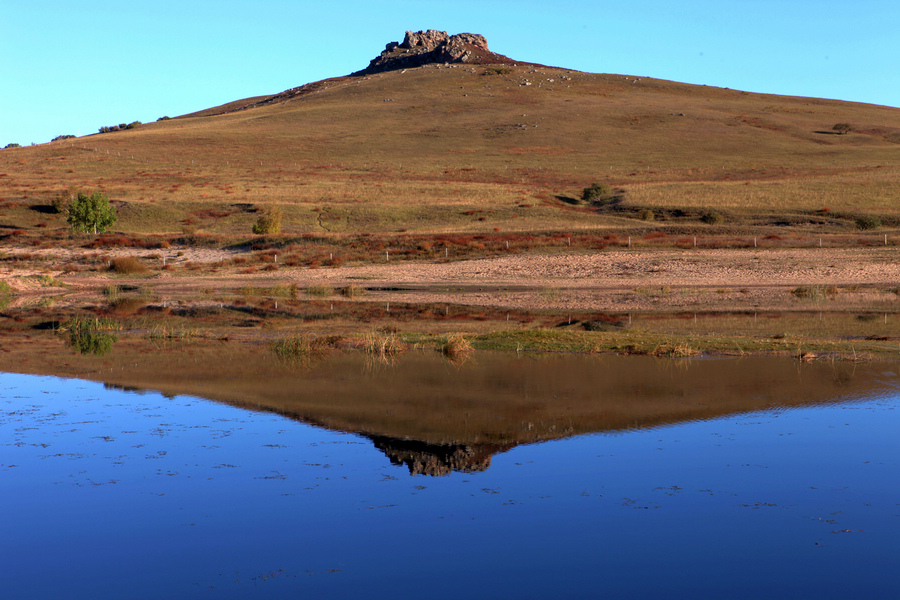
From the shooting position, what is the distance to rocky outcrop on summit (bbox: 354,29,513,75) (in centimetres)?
18038

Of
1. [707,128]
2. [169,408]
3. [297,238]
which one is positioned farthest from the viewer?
[707,128]

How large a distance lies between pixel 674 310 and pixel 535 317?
473 cm

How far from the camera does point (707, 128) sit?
11138cm

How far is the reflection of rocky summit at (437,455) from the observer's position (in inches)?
393

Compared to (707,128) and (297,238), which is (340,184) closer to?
(297,238)

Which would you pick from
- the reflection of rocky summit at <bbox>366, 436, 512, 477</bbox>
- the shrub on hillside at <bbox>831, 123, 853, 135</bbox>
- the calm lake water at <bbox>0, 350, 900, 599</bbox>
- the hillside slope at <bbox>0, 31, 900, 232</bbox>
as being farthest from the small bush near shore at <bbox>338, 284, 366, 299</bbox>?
the shrub on hillside at <bbox>831, 123, 853, 135</bbox>

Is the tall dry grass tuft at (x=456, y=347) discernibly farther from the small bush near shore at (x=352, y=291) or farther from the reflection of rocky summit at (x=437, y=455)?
the small bush near shore at (x=352, y=291)

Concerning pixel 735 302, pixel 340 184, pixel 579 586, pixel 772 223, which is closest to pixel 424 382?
pixel 579 586

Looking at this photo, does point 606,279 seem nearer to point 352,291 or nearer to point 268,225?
point 352,291

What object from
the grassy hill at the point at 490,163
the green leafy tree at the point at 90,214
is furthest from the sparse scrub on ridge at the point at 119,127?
the green leafy tree at the point at 90,214

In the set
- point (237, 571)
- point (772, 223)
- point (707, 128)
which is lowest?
point (237, 571)

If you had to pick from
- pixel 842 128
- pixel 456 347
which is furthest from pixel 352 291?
pixel 842 128

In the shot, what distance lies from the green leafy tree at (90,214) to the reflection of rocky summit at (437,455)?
49746 millimetres

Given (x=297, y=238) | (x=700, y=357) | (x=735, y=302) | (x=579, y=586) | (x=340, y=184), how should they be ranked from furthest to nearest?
(x=340, y=184), (x=297, y=238), (x=735, y=302), (x=700, y=357), (x=579, y=586)
